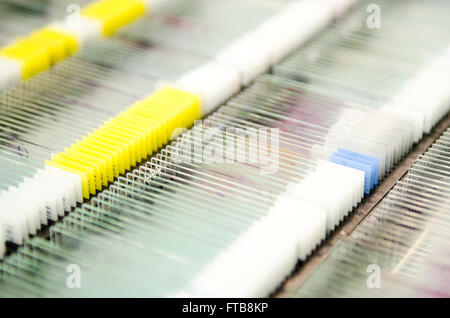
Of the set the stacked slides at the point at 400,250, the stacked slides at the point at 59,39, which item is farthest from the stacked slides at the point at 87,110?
the stacked slides at the point at 400,250

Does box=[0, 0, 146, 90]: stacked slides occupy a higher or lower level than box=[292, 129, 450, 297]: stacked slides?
higher

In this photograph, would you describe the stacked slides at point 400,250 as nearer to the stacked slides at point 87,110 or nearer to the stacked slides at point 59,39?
the stacked slides at point 87,110

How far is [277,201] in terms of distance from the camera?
580 cm

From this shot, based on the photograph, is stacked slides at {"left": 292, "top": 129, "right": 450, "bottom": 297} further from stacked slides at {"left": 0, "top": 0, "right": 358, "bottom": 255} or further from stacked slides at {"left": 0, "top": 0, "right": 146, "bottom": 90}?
stacked slides at {"left": 0, "top": 0, "right": 146, "bottom": 90}

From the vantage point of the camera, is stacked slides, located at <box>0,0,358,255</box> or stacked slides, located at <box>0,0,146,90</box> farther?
stacked slides, located at <box>0,0,146,90</box>

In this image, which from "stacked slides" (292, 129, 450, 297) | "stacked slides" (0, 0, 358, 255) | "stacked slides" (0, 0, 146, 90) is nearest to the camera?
"stacked slides" (292, 129, 450, 297)

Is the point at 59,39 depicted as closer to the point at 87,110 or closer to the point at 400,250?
the point at 87,110

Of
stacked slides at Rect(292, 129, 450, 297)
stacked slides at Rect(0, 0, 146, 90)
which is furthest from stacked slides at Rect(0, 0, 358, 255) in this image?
stacked slides at Rect(292, 129, 450, 297)

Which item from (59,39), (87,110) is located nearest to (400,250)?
(87,110)

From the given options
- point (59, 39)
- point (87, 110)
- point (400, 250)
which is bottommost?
point (400, 250)

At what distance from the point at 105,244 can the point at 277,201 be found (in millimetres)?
1356

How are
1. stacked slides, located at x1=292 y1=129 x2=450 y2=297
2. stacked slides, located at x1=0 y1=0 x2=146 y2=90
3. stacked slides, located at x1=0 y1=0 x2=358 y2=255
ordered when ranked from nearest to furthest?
stacked slides, located at x1=292 y1=129 x2=450 y2=297, stacked slides, located at x1=0 y1=0 x2=358 y2=255, stacked slides, located at x1=0 y1=0 x2=146 y2=90

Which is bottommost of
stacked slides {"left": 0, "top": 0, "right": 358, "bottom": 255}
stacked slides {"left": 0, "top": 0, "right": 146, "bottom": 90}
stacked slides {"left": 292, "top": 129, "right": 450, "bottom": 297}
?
stacked slides {"left": 292, "top": 129, "right": 450, "bottom": 297}
